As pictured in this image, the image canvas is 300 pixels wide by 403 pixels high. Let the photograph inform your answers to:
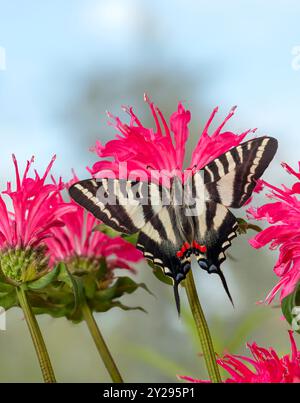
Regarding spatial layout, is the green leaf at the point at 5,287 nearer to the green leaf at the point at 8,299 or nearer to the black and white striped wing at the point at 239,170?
the green leaf at the point at 8,299

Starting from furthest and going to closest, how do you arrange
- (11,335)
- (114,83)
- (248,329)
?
1. (114,83)
2. (11,335)
3. (248,329)

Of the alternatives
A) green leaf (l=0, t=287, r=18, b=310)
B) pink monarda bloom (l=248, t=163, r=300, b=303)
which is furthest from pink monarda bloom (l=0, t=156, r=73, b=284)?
pink monarda bloom (l=248, t=163, r=300, b=303)

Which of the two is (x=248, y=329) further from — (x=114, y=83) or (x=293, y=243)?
(x=114, y=83)

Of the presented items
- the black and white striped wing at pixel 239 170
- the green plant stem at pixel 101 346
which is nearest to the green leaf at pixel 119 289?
Answer: the green plant stem at pixel 101 346

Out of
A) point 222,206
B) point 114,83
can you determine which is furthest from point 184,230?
point 114,83
